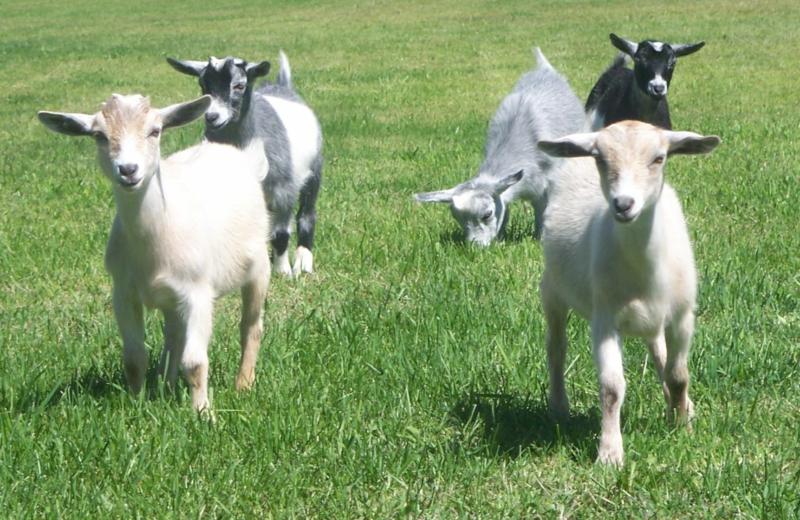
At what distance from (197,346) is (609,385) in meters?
1.71

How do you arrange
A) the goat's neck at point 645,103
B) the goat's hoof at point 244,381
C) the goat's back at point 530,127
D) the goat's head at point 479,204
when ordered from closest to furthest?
the goat's hoof at point 244,381 < the goat's head at point 479,204 < the goat's back at point 530,127 < the goat's neck at point 645,103

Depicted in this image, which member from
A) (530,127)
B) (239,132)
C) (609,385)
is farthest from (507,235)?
(609,385)

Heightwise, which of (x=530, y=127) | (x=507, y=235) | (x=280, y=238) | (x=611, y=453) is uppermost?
(x=611, y=453)

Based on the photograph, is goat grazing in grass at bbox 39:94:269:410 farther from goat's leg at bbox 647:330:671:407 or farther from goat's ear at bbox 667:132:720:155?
goat's ear at bbox 667:132:720:155

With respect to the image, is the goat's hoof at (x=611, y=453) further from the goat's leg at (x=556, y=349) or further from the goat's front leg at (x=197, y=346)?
the goat's front leg at (x=197, y=346)

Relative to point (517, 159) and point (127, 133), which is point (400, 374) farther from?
point (517, 159)

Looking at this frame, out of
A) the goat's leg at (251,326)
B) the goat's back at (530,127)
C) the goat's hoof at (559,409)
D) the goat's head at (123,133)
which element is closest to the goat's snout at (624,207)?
the goat's hoof at (559,409)

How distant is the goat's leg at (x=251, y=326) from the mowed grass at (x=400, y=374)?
8 cm

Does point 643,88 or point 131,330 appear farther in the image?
point 643,88

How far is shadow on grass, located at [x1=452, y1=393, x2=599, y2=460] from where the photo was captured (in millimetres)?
4543

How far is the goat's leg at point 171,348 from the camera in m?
5.28

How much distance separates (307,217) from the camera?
843 cm

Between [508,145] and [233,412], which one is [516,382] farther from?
[508,145]

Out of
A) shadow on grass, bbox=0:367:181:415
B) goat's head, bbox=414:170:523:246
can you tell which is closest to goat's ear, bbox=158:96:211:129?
shadow on grass, bbox=0:367:181:415
